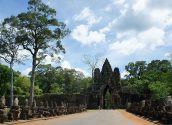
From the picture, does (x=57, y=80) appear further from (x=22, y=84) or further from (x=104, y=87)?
(x=104, y=87)

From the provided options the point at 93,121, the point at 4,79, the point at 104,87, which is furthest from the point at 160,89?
the point at 93,121

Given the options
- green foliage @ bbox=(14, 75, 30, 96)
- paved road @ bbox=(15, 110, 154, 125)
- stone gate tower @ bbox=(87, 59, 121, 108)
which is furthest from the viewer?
green foliage @ bbox=(14, 75, 30, 96)

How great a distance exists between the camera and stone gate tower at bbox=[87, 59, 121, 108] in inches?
3981

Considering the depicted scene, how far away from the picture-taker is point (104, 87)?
105 meters

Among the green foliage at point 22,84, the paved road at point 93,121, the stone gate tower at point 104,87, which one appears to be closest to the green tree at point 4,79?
the green foliage at point 22,84

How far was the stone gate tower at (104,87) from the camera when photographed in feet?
332

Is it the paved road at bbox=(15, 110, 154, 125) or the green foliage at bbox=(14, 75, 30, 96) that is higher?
the green foliage at bbox=(14, 75, 30, 96)

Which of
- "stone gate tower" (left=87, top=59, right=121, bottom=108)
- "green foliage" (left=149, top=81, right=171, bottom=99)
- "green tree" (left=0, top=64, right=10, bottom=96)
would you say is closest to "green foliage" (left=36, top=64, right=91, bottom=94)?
"stone gate tower" (left=87, top=59, right=121, bottom=108)

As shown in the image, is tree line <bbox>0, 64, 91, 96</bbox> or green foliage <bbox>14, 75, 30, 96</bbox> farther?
tree line <bbox>0, 64, 91, 96</bbox>

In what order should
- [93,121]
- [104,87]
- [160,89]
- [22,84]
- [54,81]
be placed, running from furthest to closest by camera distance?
[54,81]
[22,84]
[104,87]
[160,89]
[93,121]

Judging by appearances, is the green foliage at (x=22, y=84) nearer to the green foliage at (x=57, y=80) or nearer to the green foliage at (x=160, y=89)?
the green foliage at (x=57, y=80)

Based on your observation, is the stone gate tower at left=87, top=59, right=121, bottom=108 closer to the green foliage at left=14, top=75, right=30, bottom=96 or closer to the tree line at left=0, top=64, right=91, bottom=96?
the tree line at left=0, top=64, right=91, bottom=96

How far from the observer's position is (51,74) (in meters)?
122

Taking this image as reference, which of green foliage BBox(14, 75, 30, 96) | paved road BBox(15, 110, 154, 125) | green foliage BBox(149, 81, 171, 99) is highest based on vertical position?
green foliage BBox(14, 75, 30, 96)
